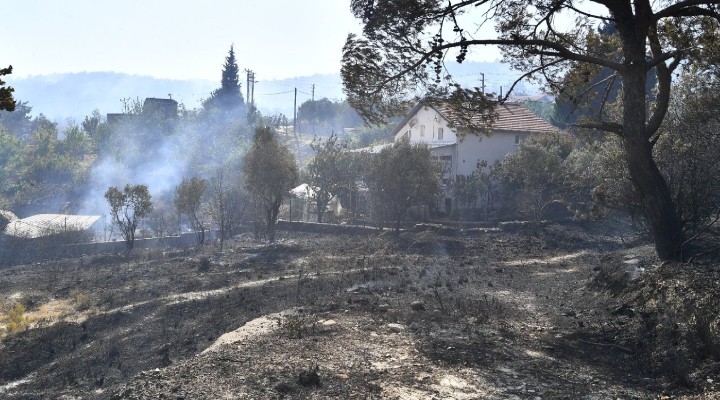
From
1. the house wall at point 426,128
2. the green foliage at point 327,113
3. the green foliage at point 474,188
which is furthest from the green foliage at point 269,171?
the green foliage at point 327,113

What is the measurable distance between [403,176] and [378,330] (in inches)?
835

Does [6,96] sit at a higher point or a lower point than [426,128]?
lower

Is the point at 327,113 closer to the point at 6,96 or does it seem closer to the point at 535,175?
the point at 535,175

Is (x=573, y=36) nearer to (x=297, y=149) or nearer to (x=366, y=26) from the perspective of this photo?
(x=366, y=26)

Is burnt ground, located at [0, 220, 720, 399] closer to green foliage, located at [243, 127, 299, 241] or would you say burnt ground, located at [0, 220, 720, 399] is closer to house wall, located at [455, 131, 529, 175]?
green foliage, located at [243, 127, 299, 241]

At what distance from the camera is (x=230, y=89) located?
79.4 meters

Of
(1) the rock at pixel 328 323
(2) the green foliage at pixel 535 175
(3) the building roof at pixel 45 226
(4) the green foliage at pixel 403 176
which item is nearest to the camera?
(1) the rock at pixel 328 323

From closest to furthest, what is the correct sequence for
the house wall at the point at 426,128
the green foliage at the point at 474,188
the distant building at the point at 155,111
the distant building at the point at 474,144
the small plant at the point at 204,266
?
1. the small plant at the point at 204,266
2. the green foliage at the point at 474,188
3. the distant building at the point at 474,144
4. the house wall at the point at 426,128
5. the distant building at the point at 155,111

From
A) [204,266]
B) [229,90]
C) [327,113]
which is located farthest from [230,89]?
[204,266]

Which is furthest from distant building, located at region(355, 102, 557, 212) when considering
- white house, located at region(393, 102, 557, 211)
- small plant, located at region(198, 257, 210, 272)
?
small plant, located at region(198, 257, 210, 272)

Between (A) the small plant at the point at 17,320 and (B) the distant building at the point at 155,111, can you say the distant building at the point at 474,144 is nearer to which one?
(A) the small plant at the point at 17,320

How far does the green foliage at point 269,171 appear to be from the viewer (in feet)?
98.1

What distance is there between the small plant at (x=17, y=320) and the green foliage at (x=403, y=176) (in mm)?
17057

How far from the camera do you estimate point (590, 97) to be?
14.9m
